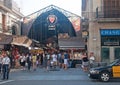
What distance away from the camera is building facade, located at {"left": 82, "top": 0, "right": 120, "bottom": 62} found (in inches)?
1553

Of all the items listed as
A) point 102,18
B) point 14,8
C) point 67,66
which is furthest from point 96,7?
point 14,8

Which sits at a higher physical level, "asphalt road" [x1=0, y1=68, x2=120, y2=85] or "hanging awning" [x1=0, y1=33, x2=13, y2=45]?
"hanging awning" [x1=0, y1=33, x2=13, y2=45]

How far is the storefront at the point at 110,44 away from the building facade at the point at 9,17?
1431 centimetres

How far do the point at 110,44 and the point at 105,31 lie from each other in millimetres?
1325

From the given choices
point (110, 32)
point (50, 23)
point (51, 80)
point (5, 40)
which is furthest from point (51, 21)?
point (51, 80)

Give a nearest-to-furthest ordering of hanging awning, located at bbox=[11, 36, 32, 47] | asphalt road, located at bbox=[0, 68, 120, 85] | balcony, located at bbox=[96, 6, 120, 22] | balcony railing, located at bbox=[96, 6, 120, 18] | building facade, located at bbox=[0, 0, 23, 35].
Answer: asphalt road, located at bbox=[0, 68, 120, 85]
balcony, located at bbox=[96, 6, 120, 22]
balcony railing, located at bbox=[96, 6, 120, 18]
hanging awning, located at bbox=[11, 36, 32, 47]
building facade, located at bbox=[0, 0, 23, 35]

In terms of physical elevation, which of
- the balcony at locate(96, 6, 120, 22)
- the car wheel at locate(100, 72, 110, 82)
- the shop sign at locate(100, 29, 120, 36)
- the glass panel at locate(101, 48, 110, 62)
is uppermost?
the balcony at locate(96, 6, 120, 22)

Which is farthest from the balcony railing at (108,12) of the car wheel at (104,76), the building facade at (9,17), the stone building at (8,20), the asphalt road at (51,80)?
the building facade at (9,17)

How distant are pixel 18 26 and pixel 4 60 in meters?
35.7

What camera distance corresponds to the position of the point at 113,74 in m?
25.6

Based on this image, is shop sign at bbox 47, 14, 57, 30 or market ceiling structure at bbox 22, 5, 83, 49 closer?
market ceiling structure at bbox 22, 5, 83, 49

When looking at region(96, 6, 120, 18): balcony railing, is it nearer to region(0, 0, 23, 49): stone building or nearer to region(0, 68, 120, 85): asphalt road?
region(0, 0, 23, 49): stone building

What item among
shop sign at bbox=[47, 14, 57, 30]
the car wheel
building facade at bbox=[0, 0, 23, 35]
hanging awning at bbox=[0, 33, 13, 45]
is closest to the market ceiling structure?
shop sign at bbox=[47, 14, 57, 30]

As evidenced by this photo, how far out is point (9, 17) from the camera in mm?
55812
